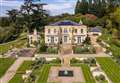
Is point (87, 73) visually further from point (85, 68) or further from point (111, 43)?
point (111, 43)

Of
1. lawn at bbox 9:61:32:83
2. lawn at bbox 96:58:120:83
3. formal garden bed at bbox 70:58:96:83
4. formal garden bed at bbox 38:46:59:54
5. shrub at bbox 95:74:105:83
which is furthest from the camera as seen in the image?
formal garden bed at bbox 38:46:59:54

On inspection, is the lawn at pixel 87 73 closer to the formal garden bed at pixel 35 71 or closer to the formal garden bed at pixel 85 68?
the formal garden bed at pixel 85 68

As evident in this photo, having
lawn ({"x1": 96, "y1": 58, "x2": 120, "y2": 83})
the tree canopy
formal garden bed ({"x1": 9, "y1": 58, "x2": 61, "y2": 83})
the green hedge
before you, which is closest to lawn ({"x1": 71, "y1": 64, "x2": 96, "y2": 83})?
lawn ({"x1": 96, "y1": 58, "x2": 120, "y2": 83})

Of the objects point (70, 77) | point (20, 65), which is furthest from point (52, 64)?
point (70, 77)

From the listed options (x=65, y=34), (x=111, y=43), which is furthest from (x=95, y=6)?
(x=65, y=34)

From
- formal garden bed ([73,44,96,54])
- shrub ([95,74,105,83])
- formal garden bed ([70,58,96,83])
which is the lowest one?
formal garden bed ([73,44,96,54])

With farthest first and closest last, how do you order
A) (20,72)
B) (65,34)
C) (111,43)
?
(111,43) → (65,34) → (20,72)

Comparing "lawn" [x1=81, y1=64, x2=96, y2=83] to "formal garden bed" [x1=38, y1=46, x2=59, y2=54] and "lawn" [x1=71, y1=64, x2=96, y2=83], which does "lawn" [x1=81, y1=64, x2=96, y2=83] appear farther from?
"formal garden bed" [x1=38, y1=46, x2=59, y2=54]
